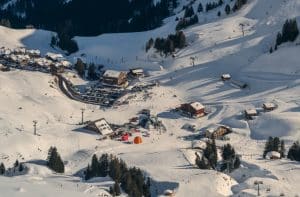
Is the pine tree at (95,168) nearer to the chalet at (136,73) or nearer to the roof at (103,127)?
the roof at (103,127)

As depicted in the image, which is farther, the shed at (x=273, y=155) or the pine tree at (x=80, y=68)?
the pine tree at (x=80, y=68)

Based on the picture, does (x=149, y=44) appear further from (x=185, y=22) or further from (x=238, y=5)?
(x=238, y=5)

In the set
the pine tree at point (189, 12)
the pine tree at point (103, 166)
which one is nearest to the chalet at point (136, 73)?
the pine tree at point (189, 12)

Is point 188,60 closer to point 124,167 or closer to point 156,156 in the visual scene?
point 156,156

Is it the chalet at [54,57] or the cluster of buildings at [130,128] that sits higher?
the chalet at [54,57]

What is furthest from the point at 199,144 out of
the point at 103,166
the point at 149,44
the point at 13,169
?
the point at 149,44

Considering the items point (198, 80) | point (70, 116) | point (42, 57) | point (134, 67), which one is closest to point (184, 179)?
point (70, 116)

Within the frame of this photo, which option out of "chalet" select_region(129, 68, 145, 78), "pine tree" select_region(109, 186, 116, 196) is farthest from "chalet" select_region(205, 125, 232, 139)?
"pine tree" select_region(109, 186, 116, 196)

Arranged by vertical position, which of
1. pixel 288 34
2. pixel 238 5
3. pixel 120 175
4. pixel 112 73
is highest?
pixel 238 5

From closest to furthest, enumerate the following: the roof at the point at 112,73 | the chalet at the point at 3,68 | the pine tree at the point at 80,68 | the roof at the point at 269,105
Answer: the roof at the point at 269,105 < the roof at the point at 112,73 < the chalet at the point at 3,68 < the pine tree at the point at 80,68
